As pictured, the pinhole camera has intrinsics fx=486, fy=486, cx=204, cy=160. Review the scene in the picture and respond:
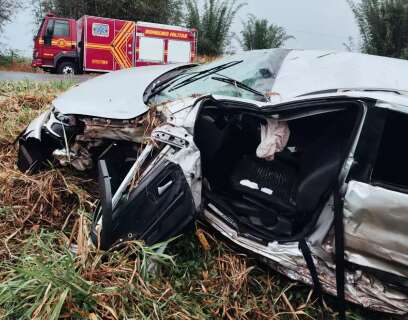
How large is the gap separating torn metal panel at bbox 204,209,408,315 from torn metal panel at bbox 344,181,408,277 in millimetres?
150

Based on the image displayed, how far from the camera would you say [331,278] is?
2.45 m

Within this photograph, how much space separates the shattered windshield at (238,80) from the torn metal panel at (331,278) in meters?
0.85

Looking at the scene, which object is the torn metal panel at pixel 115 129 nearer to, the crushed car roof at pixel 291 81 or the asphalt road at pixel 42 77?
the crushed car roof at pixel 291 81

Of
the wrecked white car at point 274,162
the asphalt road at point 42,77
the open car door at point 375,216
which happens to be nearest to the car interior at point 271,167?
the wrecked white car at point 274,162

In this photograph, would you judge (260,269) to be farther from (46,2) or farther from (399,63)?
(46,2)

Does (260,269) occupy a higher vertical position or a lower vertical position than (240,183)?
lower

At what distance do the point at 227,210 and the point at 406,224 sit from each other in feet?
3.10

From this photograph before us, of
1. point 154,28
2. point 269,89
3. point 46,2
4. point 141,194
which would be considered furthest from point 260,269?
point 46,2

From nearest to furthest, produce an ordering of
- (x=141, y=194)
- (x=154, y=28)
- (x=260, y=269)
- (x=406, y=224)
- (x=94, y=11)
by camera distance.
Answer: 1. (x=406, y=224)
2. (x=141, y=194)
3. (x=260, y=269)
4. (x=154, y=28)
5. (x=94, y=11)

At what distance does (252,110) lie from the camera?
2.48 metres

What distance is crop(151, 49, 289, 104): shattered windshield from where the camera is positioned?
9.64ft

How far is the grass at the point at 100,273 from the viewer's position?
2.12 metres

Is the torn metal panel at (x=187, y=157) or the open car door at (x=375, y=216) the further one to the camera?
the torn metal panel at (x=187, y=157)

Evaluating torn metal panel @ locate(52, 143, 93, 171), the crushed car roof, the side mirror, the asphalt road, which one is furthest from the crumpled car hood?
the side mirror
